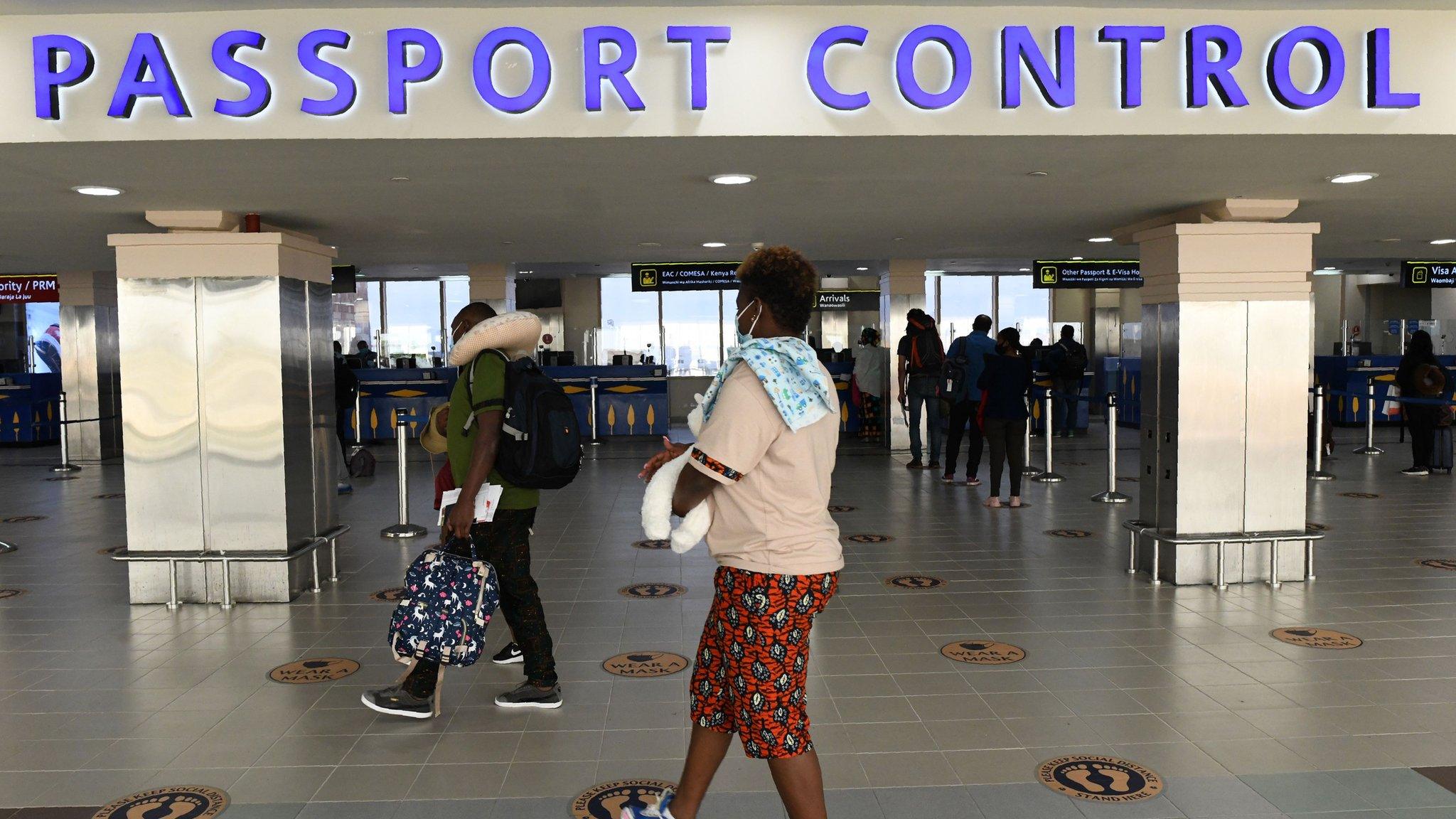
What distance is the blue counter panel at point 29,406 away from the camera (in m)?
15.4

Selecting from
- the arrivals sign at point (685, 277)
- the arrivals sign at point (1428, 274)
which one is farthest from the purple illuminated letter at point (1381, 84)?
the arrivals sign at point (1428, 274)

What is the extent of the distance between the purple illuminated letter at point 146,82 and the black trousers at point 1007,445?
6.56 metres

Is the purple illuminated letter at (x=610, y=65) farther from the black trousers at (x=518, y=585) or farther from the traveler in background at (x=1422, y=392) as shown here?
the traveler in background at (x=1422, y=392)

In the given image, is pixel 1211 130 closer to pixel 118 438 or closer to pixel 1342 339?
pixel 118 438

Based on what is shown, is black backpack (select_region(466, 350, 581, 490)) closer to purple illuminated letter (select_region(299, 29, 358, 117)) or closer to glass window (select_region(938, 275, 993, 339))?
purple illuminated letter (select_region(299, 29, 358, 117))

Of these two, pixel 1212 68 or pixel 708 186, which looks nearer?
pixel 1212 68

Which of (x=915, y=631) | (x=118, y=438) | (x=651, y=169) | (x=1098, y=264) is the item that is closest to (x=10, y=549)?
(x=651, y=169)

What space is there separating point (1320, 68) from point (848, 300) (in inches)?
631

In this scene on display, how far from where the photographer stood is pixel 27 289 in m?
14.5

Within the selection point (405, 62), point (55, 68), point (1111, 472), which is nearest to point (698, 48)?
point (405, 62)

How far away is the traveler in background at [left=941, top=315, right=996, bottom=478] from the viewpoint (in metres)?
10.0

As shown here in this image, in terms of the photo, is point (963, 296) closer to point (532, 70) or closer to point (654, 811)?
point (532, 70)

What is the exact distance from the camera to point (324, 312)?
6504 mm

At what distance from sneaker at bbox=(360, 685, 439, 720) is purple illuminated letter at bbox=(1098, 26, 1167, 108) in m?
3.67
